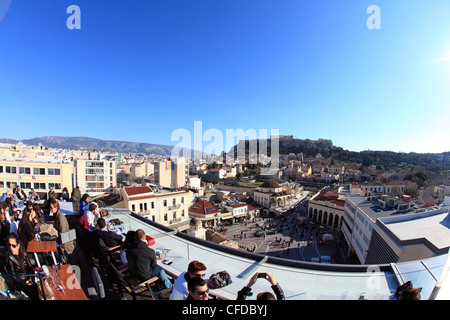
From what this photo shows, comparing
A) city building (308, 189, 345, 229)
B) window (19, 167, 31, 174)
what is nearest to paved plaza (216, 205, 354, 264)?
city building (308, 189, 345, 229)

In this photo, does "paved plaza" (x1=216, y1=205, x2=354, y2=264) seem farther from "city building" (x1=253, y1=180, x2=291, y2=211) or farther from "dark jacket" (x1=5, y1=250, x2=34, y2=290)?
"dark jacket" (x1=5, y1=250, x2=34, y2=290)

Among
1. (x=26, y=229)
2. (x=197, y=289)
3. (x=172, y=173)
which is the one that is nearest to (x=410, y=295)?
(x=197, y=289)

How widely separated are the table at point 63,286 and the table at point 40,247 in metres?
0.62

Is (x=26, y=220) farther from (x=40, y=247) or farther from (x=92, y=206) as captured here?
(x=92, y=206)

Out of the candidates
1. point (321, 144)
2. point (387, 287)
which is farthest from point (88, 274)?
point (321, 144)

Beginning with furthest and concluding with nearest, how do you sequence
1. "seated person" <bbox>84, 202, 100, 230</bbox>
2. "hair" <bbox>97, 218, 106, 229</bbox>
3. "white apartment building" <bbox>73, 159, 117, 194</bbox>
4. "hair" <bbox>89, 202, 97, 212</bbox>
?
"white apartment building" <bbox>73, 159, 117, 194</bbox>
"hair" <bbox>89, 202, 97, 212</bbox>
"seated person" <bbox>84, 202, 100, 230</bbox>
"hair" <bbox>97, 218, 106, 229</bbox>

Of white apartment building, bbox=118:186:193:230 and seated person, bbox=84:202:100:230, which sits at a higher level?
seated person, bbox=84:202:100:230

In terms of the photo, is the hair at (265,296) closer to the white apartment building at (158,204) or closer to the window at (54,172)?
the white apartment building at (158,204)

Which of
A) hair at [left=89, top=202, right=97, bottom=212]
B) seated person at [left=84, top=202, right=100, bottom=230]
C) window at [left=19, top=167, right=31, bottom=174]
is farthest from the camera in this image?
window at [left=19, top=167, right=31, bottom=174]

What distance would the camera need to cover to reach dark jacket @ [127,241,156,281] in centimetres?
218

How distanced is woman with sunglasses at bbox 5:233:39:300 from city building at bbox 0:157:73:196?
1199 centimetres

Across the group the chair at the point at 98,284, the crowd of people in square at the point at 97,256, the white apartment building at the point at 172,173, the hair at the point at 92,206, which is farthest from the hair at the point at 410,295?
the white apartment building at the point at 172,173
